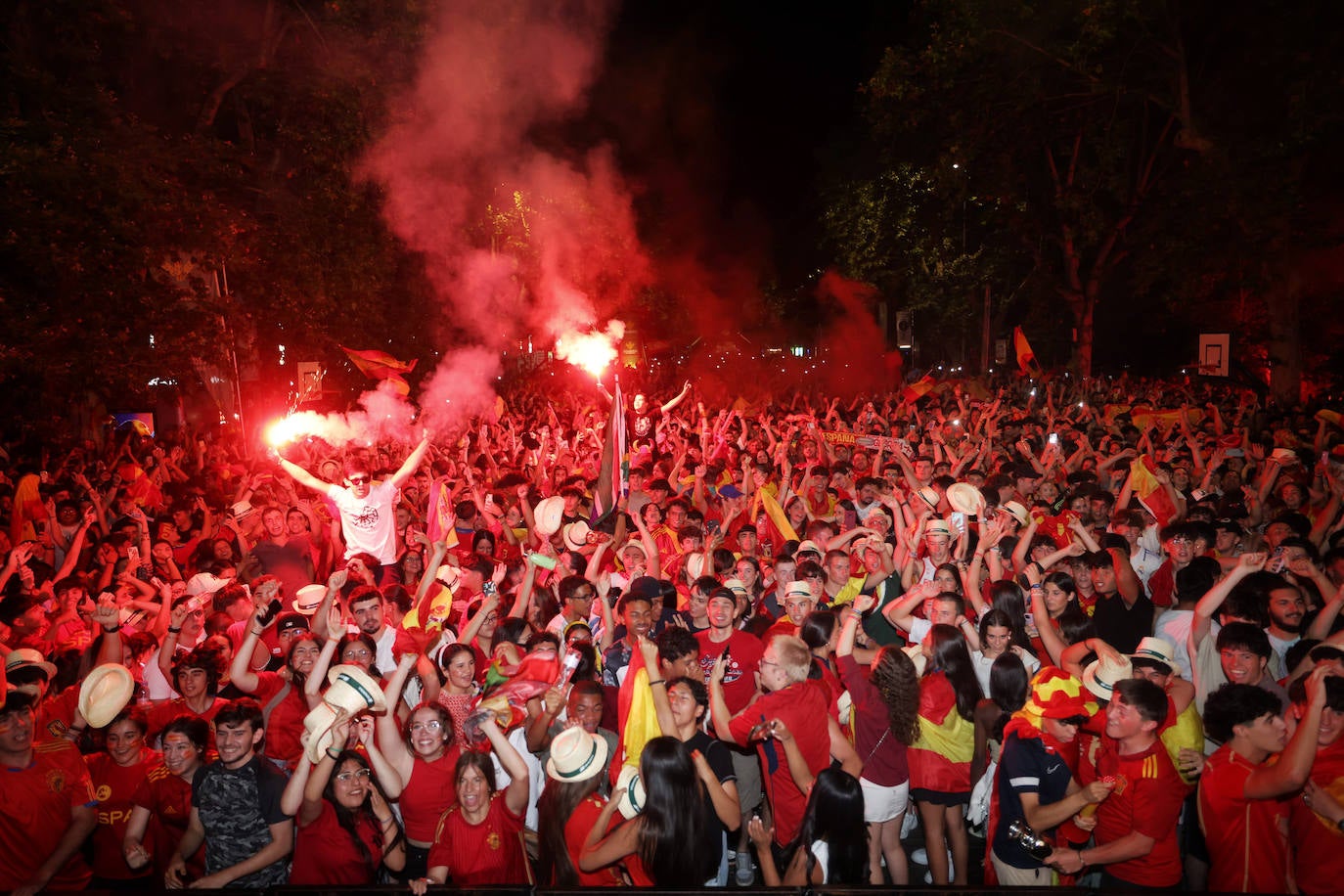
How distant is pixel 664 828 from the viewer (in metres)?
3.52

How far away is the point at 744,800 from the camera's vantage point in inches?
180

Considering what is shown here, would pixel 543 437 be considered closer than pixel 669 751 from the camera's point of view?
No

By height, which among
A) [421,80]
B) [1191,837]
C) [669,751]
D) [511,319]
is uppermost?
[421,80]

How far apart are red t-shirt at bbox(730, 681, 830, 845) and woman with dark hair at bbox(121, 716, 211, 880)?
2.35 m

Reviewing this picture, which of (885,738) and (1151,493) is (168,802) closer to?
(885,738)

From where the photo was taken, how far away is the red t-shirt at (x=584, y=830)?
12.2ft

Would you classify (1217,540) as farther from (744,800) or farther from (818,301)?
(818,301)

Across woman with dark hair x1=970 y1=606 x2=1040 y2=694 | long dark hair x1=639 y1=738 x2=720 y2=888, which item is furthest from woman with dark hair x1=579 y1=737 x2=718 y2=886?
woman with dark hair x1=970 y1=606 x2=1040 y2=694

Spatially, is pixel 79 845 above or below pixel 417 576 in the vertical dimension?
below

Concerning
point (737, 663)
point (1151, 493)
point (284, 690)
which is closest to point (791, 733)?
point (737, 663)

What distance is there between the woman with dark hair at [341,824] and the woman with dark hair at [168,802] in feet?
1.66

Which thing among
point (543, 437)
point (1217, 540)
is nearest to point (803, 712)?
point (1217, 540)

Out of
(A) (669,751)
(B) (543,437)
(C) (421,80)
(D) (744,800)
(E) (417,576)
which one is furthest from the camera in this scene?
(C) (421,80)

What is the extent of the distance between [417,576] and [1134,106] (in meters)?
23.4
